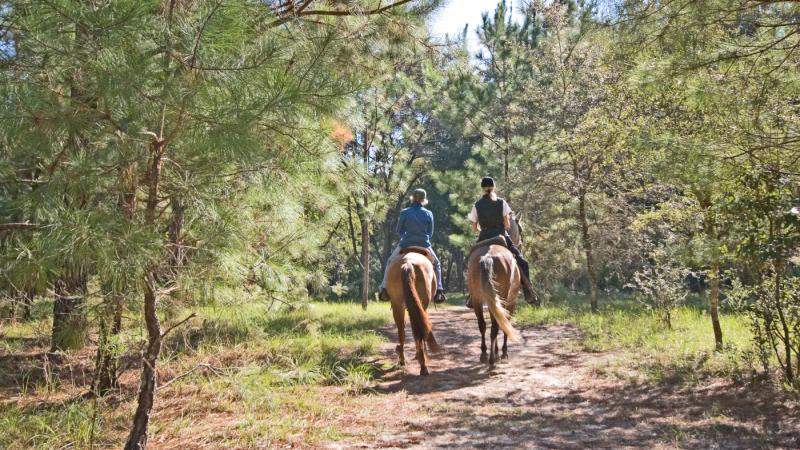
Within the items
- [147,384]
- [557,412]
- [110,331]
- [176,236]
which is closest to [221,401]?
[110,331]

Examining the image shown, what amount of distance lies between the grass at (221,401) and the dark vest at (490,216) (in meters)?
2.49

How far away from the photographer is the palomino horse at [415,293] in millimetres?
6305

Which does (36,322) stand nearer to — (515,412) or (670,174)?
(515,412)

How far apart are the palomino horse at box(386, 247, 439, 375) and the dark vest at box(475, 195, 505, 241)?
96 cm

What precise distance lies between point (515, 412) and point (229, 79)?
3810 millimetres

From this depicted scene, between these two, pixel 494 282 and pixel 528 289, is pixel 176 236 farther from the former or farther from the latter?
pixel 528 289

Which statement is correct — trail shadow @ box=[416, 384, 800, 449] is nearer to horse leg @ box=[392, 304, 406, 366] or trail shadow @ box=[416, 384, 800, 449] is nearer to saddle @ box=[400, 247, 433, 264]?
horse leg @ box=[392, 304, 406, 366]

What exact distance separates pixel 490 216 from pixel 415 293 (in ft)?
6.09

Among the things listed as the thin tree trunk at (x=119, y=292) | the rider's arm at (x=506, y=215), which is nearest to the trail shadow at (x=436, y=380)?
the rider's arm at (x=506, y=215)

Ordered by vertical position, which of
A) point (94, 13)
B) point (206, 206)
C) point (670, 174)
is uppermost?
point (94, 13)

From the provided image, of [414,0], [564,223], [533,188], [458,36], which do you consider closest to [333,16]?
[414,0]

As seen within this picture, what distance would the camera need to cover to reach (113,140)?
3131 millimetres

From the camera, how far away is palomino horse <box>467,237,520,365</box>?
6.44 m

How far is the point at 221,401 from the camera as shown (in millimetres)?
4816
